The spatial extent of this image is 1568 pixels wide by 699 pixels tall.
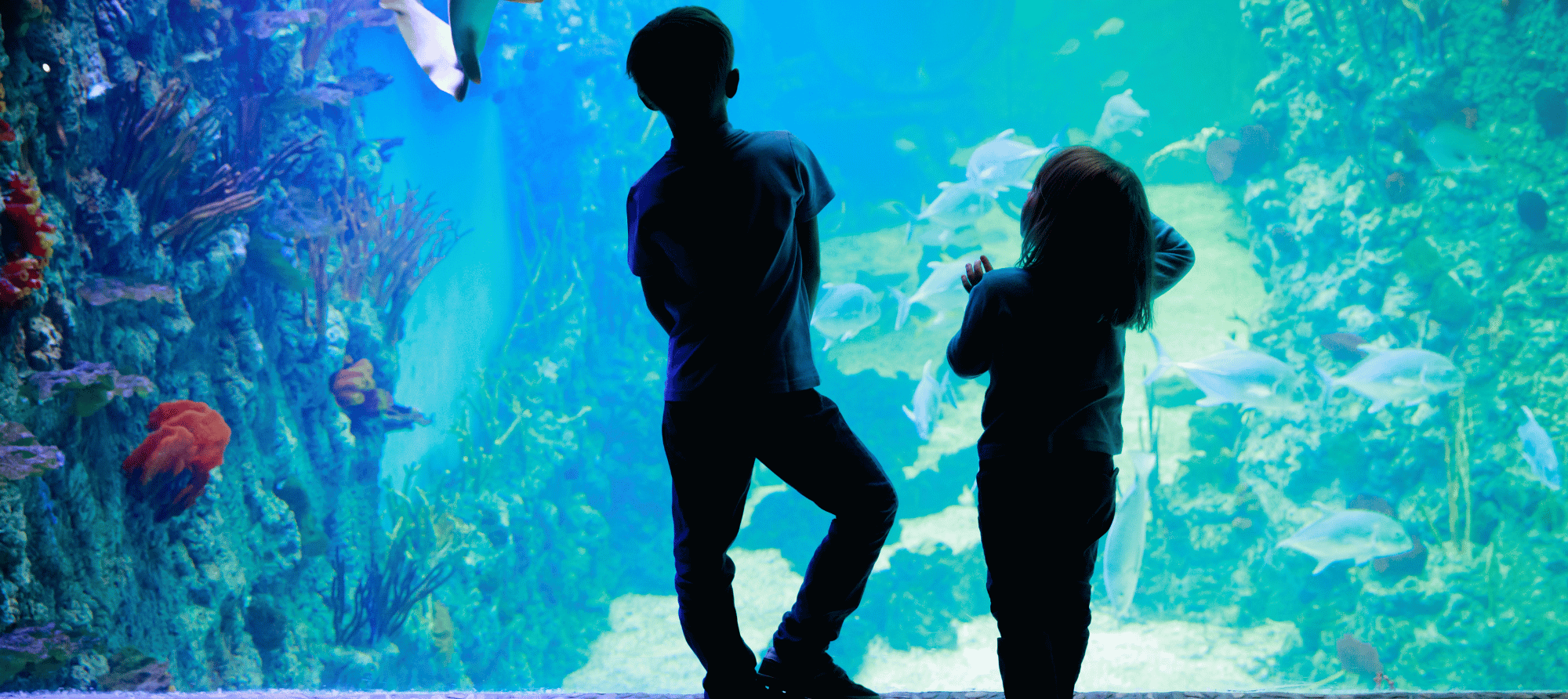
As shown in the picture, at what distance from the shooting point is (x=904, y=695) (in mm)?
1823

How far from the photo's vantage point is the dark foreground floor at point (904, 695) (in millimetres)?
1763

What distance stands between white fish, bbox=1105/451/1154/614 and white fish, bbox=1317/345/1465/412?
2483mm

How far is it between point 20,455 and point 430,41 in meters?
2.85

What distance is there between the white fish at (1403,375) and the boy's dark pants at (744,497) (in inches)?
206

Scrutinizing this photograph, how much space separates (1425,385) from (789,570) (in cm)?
621

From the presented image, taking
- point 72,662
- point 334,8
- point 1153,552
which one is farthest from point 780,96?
point 72,662

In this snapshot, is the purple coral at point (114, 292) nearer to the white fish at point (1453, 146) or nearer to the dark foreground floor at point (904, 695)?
the dark foreground floor at point (904, 695)

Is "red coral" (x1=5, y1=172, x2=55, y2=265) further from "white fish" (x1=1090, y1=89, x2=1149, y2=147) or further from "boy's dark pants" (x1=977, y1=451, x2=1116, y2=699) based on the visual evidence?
"white fish" (x1=1090, y1=89, x2=1149, y2=147)

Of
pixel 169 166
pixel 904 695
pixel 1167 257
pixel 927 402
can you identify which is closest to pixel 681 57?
pixel 1167 257

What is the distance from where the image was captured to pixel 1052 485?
1343 mm

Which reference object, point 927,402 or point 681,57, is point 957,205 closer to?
point 927,402

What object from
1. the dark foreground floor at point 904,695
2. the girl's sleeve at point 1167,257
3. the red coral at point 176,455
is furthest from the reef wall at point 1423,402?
the red coral at point 176,455

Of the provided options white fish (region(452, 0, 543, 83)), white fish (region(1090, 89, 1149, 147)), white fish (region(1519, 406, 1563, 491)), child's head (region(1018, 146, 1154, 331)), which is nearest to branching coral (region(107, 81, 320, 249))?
white fish (region(452, 0, 543, 83))

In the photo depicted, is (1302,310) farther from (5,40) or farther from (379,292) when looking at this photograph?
(5,40)
